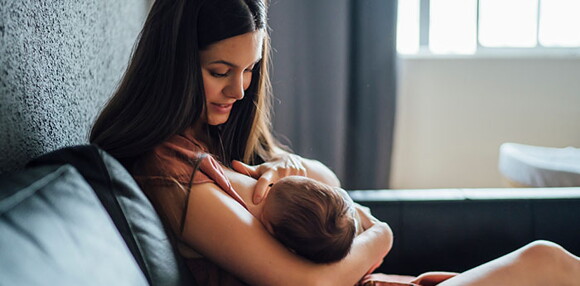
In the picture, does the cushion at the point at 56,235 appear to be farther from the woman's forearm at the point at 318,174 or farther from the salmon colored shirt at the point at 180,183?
→ the woman's forearm at the point at 318,174

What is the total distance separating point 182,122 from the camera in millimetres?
1170

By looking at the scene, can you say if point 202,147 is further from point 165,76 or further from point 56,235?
point 56,235

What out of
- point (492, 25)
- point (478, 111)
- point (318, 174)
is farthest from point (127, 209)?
point (492, 25)

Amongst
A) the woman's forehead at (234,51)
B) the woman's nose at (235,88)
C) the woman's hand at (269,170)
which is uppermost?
the woman's forehead at (234,51)

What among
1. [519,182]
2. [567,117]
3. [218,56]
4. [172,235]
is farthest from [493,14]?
[172,235]

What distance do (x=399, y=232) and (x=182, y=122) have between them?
719 mm

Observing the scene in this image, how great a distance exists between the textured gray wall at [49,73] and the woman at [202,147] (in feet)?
0.36

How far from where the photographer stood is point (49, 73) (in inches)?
43.6

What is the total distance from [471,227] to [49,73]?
1124mm

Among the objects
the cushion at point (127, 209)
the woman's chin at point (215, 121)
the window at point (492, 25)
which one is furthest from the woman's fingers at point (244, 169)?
the window at point (492, 25)

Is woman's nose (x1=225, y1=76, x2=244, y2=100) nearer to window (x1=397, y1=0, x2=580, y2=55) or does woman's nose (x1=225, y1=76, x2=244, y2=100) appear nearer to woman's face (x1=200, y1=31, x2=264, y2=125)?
woman's face (x1=200, y1=31, x2=264, y2=125)

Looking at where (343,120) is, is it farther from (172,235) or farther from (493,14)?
(172,235)

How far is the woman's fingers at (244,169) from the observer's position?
1.39m

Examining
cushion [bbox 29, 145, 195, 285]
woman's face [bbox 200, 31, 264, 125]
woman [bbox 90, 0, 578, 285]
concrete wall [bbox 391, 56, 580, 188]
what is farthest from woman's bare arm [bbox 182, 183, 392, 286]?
concrete wall [bbox 391, 56, 580, 188]
